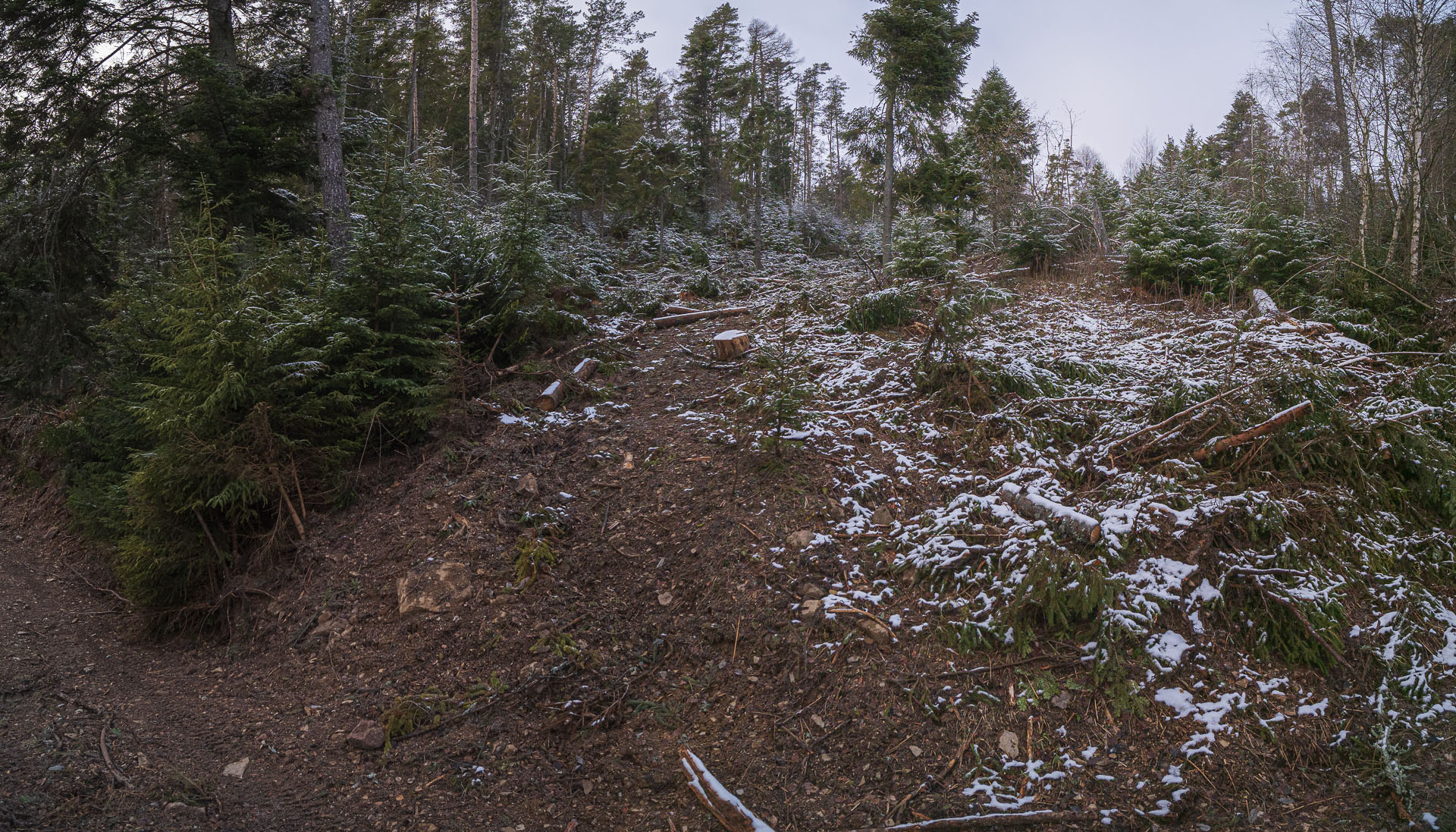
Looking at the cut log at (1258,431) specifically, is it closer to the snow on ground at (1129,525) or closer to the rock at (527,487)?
the snow on ground at (1129,525)

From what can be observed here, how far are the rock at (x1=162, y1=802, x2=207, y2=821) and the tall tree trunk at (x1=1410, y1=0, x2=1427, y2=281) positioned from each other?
Answer: 1335 cm

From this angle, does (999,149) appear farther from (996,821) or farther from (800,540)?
(996,821)

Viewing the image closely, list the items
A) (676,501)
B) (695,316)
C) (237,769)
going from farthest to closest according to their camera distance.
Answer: (695,316) → (676,501) → (237,769)

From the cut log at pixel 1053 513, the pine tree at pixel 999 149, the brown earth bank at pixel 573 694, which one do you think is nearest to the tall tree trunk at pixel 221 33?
the brown earth bank at pixel 573 694

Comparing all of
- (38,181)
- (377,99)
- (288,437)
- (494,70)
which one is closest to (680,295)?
(288,437)

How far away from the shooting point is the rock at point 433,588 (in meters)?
5.04

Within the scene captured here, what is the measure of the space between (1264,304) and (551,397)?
32.9ft

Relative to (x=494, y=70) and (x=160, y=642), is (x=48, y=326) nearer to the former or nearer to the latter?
(x=160, y=642)

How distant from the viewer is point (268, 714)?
451 cm

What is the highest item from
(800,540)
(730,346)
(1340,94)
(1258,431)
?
(1340,94)

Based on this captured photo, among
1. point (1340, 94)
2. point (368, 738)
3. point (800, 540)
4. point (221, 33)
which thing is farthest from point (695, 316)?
point (1340, 94)

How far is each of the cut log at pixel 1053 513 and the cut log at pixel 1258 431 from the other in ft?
5.17

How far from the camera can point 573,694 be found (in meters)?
4.39

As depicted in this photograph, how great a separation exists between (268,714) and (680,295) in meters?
11.8
